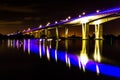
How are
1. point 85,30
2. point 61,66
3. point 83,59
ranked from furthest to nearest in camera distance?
point 85,30, point 83,59, point 61,66

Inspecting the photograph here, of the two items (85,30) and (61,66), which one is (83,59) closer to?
(61,66)

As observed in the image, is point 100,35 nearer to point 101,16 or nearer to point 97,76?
point 101,16

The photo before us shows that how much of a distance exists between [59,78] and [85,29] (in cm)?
6507

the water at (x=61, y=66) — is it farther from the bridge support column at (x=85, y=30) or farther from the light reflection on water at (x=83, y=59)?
the bridge support column at (x=85, y=30)

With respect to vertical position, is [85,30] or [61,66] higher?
[85,30]

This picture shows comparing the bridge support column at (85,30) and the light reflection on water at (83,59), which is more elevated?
the bridge support column at (85,30)

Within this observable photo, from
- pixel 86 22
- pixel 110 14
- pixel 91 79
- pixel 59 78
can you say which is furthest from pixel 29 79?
pixel 86 22

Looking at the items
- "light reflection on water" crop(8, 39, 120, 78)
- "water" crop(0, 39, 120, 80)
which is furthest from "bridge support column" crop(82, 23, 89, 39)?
"water" crop(0, 39, 120, 80)

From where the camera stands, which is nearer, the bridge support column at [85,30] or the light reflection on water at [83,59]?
the light reflection on water at [83,59]

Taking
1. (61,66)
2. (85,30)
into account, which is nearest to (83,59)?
(61,66)

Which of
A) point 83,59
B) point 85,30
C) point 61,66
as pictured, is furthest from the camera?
point 85,30

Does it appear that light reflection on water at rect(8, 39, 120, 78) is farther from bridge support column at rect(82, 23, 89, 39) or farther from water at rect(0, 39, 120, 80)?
bridge support column at rect(82, 23, 89, 39)

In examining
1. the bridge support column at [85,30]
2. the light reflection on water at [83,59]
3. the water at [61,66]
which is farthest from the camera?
the bridge support column at [85,30]

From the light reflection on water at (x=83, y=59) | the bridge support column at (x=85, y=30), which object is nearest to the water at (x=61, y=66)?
the light reflection on water at (x=83, y=59)
